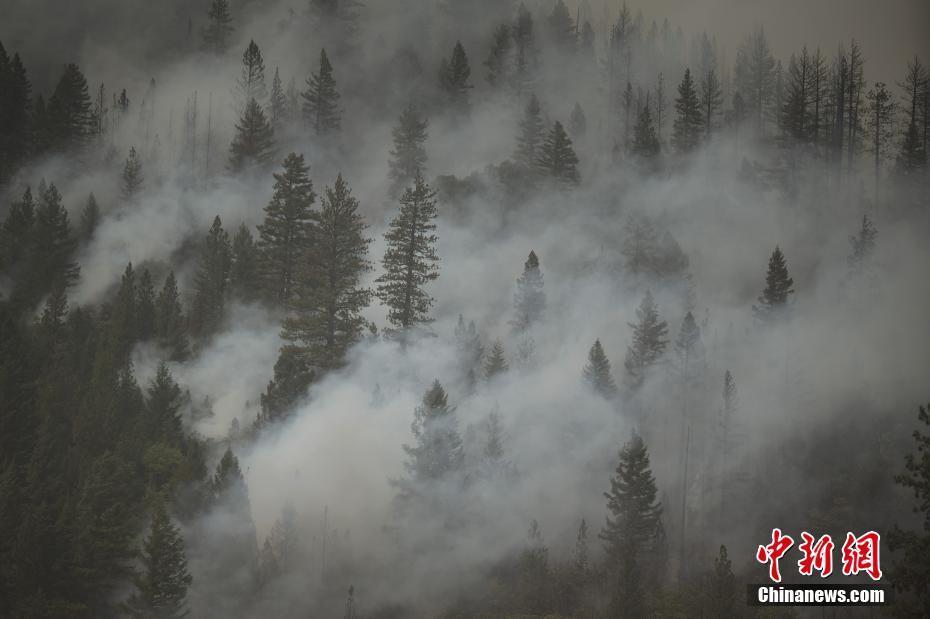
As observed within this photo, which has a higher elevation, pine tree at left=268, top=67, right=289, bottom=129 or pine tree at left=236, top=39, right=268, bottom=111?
pine tree at left=236, top=39, right=268, bottom=111

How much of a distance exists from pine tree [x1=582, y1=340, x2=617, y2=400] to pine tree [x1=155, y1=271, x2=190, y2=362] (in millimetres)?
27622

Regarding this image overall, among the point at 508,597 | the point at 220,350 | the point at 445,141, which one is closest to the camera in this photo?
the point at 508,597

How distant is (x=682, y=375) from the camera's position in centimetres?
5891

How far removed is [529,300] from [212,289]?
23.9 metres

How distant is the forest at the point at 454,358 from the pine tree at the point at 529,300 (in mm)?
249

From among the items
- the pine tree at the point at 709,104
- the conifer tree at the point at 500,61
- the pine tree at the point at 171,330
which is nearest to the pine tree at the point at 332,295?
the pine tree at the point at 171,330

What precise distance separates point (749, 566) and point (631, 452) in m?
12.8

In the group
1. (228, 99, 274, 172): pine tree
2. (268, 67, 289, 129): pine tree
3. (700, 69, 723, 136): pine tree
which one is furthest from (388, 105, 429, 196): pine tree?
(700, 69, 723, 136): pine tree

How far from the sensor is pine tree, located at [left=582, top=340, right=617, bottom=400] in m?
54.8

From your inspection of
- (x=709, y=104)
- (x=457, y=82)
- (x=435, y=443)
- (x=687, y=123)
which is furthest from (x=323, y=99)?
(x=435, y=443)

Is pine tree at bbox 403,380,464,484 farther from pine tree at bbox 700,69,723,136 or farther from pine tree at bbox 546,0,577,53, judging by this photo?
pine tree at bbox 546,0,577,53

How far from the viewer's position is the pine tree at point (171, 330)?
176ft

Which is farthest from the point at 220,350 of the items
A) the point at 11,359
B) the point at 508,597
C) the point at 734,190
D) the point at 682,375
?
the point at 734,190

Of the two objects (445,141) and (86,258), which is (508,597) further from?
(445,141)
